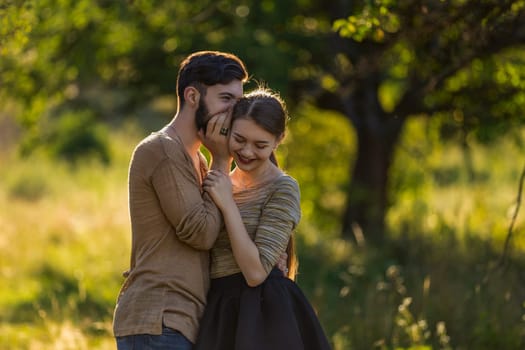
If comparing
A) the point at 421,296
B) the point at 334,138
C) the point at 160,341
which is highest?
the point at 160,341

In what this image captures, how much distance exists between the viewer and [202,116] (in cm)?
391

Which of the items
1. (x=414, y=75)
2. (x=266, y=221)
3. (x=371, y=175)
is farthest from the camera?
(x=371, y=175)

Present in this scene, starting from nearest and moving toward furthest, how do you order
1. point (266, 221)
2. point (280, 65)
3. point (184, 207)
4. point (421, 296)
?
point (184, 207) → point (266, 221) → point (421, 296) → point (280, 65)

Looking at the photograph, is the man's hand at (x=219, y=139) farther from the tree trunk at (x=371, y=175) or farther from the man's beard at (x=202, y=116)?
the tree trunk at (x=371, y=175)

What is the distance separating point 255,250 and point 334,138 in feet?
33.9

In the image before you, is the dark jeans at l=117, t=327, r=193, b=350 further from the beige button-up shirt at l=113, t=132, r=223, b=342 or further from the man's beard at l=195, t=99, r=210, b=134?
the man's beard at l=195, t=99, r=210, b=134

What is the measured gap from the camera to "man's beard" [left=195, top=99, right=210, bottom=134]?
3.90 m

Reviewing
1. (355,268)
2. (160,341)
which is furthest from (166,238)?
(355,268)

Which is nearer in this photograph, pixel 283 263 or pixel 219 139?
pixel 219 139

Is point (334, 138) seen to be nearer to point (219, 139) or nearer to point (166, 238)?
point (219, 139)

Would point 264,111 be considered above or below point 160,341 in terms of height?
above

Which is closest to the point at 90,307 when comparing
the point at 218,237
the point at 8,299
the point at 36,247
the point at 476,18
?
the point at 8,299

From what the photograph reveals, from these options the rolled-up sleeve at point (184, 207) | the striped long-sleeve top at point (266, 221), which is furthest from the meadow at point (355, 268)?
the rolled-up sleeve at point (184, 207)

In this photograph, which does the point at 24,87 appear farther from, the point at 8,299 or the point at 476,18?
the point at 476,18
